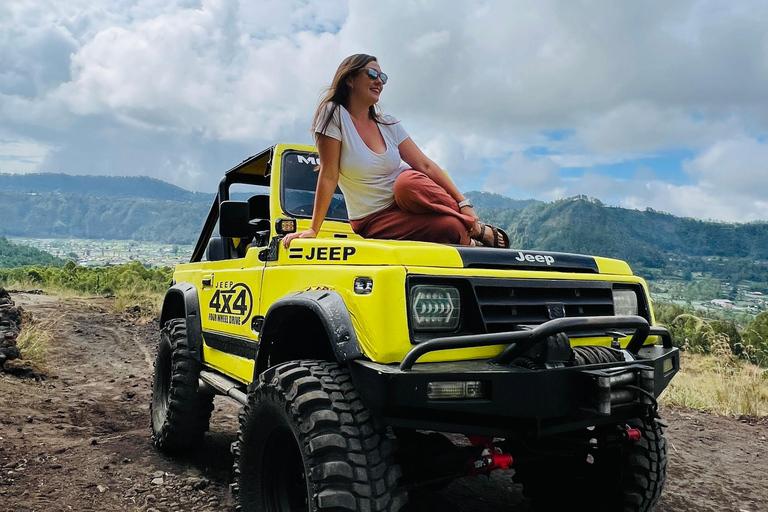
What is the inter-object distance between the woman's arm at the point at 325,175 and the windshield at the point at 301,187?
26.0 inches

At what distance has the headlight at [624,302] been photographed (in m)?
2.87

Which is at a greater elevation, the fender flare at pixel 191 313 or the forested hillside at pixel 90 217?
the forested hillside at pixel 90 217

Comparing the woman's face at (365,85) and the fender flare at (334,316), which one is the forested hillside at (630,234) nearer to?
the woman's face at (365,85)

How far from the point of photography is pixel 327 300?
2.31 meters

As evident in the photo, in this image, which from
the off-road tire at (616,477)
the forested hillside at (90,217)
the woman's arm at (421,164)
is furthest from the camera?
the forested hillside at (90,217)

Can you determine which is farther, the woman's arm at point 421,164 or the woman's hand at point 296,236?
the woman's arm at point 421,164

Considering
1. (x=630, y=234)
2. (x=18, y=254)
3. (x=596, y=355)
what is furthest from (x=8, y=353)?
(x=630, y=234)

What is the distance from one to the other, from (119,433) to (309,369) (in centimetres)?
325

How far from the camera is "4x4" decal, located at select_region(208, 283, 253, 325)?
10.7 feet

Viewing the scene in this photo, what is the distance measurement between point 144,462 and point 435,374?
2.91 m

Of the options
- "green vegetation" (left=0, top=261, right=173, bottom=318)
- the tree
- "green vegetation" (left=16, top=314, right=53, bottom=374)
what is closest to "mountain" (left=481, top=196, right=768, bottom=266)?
"green vegetation" (left=0, top=261, right=173, bottom=318)

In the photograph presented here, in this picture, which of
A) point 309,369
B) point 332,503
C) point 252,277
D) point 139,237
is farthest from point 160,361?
point 139,237

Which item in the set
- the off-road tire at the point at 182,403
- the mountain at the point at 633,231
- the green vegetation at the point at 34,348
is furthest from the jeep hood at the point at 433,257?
the mountain at the point at 633,231

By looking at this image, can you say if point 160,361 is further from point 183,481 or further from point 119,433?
point 183,481
